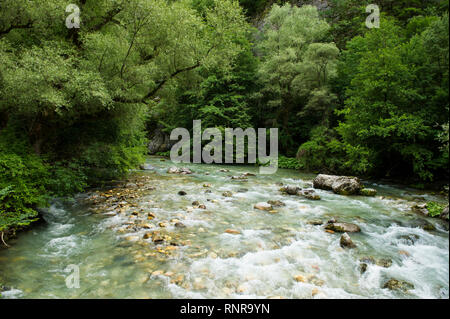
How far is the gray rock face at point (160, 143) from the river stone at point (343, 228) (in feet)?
82.6

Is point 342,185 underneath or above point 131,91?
underneath

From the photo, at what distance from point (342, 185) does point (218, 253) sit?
841 centimetres

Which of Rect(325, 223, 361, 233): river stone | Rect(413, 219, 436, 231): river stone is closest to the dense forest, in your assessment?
Rect(413, 219, 436, 231): river stone

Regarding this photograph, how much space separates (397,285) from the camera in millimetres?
4020

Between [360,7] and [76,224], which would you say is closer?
[76,224]

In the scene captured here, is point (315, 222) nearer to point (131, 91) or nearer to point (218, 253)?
point (218, 253)

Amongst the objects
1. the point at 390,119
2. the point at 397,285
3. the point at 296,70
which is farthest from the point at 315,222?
the point at 296,70

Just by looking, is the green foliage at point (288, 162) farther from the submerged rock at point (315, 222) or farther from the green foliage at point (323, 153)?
the submerged rock at point (315, 222)

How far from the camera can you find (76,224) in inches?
257

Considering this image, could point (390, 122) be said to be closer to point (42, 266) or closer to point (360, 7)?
point (42, 266)

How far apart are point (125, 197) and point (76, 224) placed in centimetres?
268

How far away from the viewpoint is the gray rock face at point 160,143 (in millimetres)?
29859

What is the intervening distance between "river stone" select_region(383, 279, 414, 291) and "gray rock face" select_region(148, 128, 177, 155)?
27.5 m
